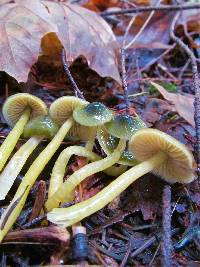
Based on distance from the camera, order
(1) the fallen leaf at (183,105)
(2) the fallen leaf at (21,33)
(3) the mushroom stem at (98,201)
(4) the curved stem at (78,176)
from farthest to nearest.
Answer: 1. (1) the fallen leaf at (183,105)
2. (2) the fallen leaf at (21,33)
3. (4) the curved stem at (78,176)
4. (3) the mushroom stem at (98,201)

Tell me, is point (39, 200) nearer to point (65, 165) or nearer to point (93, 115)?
point (65, 165)

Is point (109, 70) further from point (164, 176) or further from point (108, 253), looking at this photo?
point (108, 253)

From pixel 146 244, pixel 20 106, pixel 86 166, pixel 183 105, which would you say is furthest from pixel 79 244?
pixel 183 105

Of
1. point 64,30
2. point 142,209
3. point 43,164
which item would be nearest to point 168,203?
point 142,209

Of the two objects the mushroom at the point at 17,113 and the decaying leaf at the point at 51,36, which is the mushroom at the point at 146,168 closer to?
the mushroom at the point at 17,113

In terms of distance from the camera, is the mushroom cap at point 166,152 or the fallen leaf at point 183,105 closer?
the mushroom cap at point 166,152

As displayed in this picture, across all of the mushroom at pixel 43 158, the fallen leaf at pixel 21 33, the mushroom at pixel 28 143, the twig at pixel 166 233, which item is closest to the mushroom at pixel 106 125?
the mushroom at pixel 43 158
